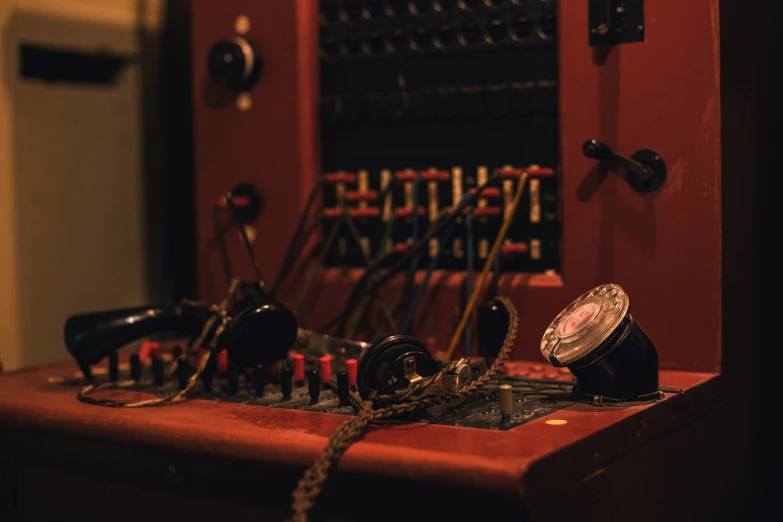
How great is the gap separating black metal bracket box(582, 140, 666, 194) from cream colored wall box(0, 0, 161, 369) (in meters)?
1.09

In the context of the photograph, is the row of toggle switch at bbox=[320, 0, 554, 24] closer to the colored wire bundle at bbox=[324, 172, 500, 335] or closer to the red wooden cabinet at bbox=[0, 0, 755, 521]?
the red wooden cabinet at bbox=[0, 0, 755, 521]

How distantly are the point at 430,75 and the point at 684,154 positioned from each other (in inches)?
18.2

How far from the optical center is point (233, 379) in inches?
57.6

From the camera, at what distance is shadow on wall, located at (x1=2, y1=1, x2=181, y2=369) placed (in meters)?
2.03

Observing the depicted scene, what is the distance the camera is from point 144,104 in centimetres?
226

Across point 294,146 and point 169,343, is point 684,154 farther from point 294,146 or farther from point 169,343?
point 169,343

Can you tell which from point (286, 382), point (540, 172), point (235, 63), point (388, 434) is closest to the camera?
point (388, 434)

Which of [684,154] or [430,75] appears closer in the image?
[684,154]

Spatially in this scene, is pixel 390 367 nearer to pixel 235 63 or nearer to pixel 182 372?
pixel 182 372

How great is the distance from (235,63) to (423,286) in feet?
1.71

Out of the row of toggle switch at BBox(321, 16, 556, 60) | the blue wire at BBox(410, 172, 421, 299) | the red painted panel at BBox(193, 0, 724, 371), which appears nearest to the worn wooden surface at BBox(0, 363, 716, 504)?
the red painted panel at BBox(193, 0, 724, 371)

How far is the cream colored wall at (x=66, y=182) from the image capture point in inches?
78.8

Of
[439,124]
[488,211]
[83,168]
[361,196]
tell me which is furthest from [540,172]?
[83,168]

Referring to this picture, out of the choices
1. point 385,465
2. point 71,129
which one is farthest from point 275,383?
point 71,129
